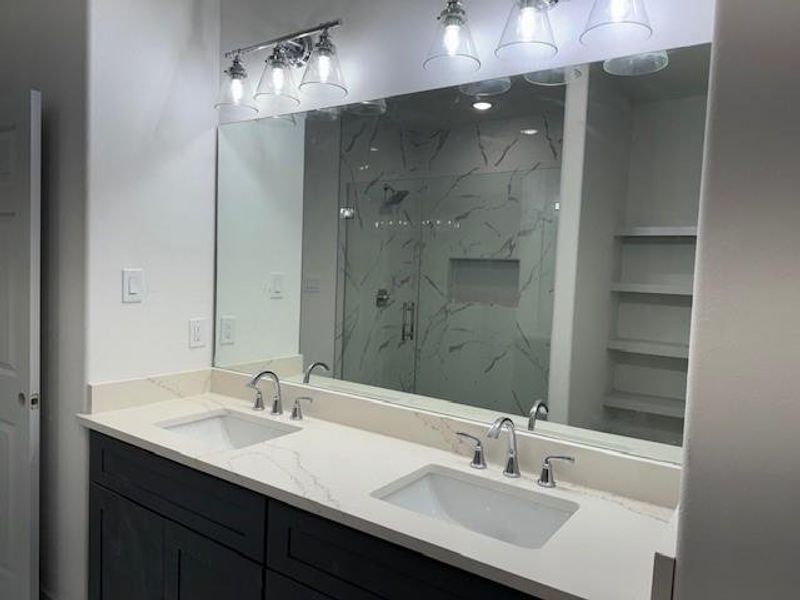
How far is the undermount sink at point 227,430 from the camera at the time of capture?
1.92 m

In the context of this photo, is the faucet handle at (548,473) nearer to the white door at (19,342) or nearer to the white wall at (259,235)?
the white wall at (259,235)

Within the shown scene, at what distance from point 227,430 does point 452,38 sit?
153 cm

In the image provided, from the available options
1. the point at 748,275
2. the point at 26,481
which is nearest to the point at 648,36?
the point at 748,275

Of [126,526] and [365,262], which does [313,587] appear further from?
[365,262]

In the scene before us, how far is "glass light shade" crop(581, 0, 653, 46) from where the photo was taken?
133 centimetres

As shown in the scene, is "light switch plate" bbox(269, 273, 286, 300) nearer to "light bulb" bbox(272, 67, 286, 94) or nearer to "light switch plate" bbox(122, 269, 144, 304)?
"light switch plate" bbox(122, 269, 144, 304)

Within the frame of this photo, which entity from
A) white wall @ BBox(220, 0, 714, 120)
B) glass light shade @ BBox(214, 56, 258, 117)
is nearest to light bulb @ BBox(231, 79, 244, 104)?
glass light shade @ BBox(214, 56, 258, 117)

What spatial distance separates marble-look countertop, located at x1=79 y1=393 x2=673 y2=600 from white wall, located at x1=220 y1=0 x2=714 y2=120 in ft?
3.73

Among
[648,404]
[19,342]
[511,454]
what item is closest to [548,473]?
[511,454]

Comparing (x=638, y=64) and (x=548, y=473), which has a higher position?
(x=638, y=64)

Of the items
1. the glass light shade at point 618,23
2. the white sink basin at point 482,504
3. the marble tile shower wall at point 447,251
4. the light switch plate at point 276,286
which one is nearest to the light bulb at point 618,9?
the glass light shade at point 618,23

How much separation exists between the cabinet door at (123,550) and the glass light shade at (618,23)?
1.84 m

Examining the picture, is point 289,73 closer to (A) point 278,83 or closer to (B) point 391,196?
(A) point 278,83

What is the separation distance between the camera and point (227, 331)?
2328 mm
